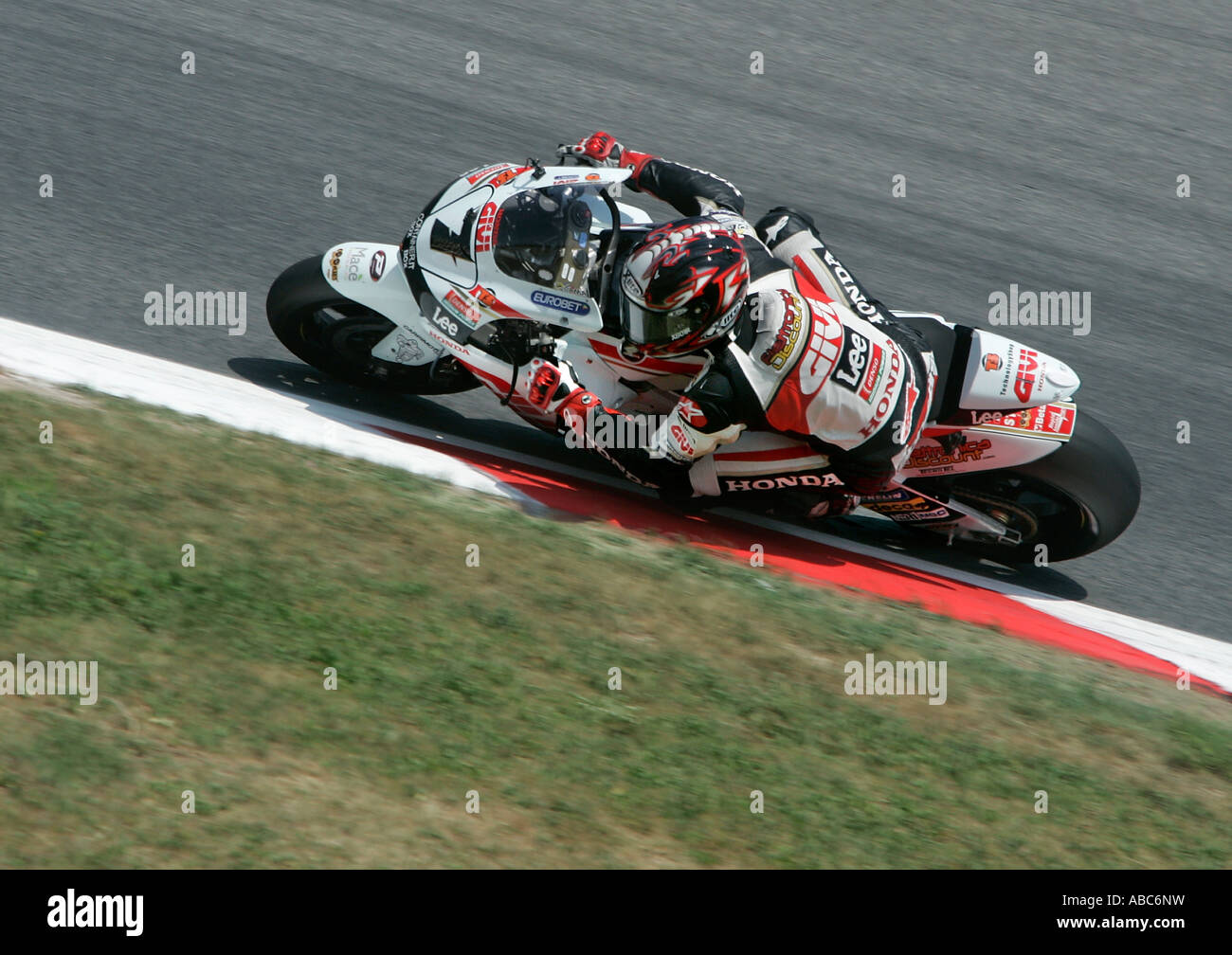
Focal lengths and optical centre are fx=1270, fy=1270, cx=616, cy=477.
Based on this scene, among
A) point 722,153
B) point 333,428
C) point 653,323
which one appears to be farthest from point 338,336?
point 722,153

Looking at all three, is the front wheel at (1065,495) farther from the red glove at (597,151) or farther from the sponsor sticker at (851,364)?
the red glove at (597,151)

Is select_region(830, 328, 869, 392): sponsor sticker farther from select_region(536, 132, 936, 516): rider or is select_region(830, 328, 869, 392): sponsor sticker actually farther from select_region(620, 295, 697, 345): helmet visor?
select_region(620, 295, 697, 345): helmet visor

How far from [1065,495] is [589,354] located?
2.34 metres

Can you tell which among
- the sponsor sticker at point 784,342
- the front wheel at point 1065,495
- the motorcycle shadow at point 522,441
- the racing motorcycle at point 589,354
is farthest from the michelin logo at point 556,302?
the front wheel at point 1065,495

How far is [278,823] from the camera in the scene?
3523mm

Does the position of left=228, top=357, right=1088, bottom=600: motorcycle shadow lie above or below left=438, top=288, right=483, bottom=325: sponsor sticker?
below

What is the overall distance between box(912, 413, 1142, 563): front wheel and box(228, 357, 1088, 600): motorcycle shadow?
200 mm

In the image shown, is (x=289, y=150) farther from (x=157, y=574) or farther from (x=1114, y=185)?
(x=1114, y=185)

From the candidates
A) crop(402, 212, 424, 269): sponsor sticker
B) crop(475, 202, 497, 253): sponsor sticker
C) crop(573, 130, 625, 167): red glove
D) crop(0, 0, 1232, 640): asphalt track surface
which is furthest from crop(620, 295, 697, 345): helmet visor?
crop(0, 0, 1232, 640): asphalt track surface

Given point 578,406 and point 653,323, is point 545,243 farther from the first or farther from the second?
point 578,406

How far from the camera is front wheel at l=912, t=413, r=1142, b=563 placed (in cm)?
597

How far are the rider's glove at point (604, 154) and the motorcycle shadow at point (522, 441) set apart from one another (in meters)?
1.39

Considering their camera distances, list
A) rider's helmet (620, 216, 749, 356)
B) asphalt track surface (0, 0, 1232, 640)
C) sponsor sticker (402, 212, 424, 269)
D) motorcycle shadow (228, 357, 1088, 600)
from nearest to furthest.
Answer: rider's helmet (620, 216, 749, 356) → sponsor sticker (402, 212, 424, 269) → motorcycle shadow (228, 357, 1088, 600) → asphalt track surface (0, 0, 1232, 640)

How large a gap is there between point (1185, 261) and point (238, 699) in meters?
7.29
